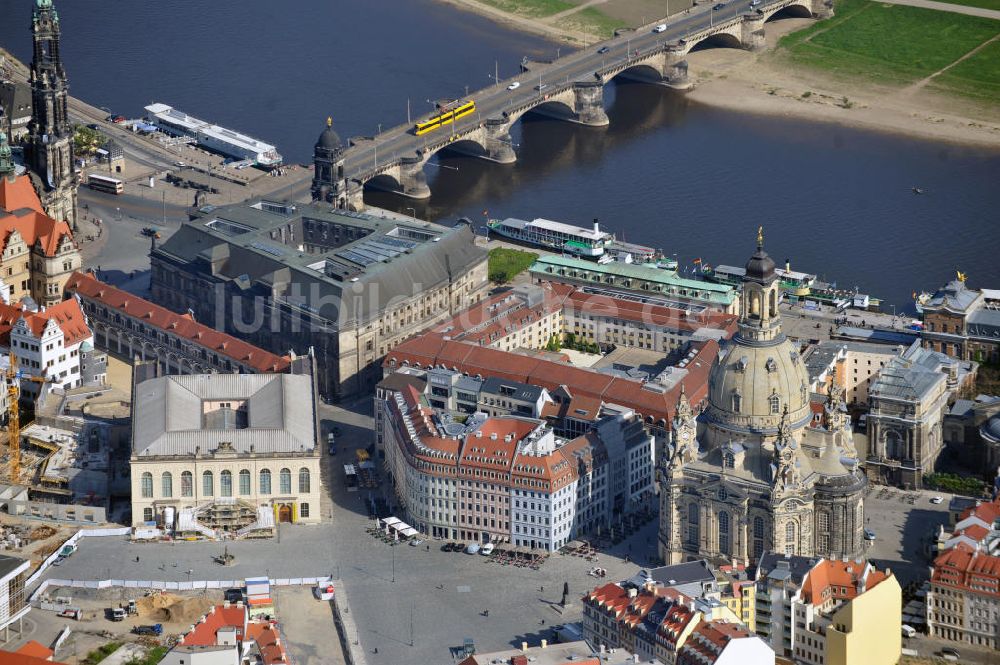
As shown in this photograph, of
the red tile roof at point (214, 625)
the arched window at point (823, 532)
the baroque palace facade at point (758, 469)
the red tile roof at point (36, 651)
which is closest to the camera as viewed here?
the red tile roof at point (214, 625)

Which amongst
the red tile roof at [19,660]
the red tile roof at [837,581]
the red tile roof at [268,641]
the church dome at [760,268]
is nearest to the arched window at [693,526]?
the red tile roof at [837,581]

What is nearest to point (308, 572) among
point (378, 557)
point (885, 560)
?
point (378, 557)

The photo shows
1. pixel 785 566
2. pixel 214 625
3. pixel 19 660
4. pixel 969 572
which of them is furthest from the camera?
pixel 969 572

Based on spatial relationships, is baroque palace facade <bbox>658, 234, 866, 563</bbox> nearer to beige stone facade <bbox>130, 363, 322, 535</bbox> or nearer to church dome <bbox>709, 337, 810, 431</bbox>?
church dome <bbox>709, 337, 810, 431</bbox>

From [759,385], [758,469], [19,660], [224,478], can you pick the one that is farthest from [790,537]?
[19,660]

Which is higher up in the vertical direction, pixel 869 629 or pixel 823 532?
pixel 823 532

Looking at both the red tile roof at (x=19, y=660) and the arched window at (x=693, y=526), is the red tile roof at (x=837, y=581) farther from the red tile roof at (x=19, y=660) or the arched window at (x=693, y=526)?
the red tile roof at (x=19, y=660)

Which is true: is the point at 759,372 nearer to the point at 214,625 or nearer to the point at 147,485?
the point at 214,625
